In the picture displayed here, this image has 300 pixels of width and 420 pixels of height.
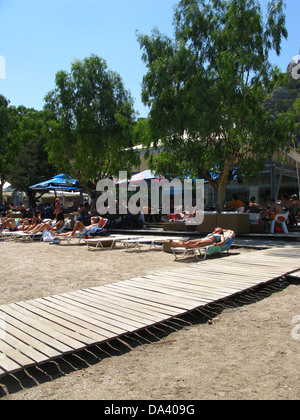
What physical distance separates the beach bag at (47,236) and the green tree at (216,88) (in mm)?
4698

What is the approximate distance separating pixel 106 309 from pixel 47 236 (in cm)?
935

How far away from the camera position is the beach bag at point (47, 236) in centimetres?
1284

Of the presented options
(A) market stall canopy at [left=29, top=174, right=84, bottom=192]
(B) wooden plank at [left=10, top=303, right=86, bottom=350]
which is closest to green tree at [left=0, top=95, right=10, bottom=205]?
(A) market stall canopy at [left=29, top=174, right=84, bottom=192]

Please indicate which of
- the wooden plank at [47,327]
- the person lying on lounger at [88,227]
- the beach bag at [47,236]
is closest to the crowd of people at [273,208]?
the person lying on lounger at [88,227]

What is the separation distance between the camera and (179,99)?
1271 centimetres

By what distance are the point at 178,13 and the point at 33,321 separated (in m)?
12.6

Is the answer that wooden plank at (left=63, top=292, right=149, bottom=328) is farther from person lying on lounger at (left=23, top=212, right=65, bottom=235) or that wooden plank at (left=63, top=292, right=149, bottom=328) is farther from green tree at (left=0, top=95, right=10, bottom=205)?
green tree at (left=0, top=95, right=10, bottom=205)

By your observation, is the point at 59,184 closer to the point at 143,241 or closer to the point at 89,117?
the point at 89,117

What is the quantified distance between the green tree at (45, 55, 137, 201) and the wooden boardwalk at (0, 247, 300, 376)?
12.2 m

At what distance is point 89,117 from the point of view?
17266 millimetres

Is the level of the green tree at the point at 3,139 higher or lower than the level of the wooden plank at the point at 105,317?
higher

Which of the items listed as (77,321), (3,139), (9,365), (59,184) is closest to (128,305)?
(77,321)

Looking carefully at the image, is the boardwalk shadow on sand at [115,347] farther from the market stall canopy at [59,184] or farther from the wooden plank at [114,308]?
the market stall canopy at [59,184]
